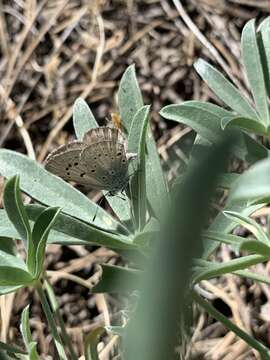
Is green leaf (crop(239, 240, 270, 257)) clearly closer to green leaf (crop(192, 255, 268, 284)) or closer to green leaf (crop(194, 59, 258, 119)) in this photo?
green leaf (crop(192, 255, 268, 284))

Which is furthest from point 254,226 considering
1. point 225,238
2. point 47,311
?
point 47,311

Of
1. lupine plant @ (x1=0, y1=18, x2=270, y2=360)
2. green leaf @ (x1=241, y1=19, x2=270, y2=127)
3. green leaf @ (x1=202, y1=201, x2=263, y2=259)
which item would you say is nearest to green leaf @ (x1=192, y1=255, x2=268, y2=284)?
lupine plant @ (x1=0, y1=18, x2=270, y2=360)

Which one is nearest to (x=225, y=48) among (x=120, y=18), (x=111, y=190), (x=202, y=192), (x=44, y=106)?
(x=120, y=18)

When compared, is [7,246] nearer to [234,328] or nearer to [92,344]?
[92,344]

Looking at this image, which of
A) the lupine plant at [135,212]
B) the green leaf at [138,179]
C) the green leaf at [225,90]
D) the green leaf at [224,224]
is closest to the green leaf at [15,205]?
the lupine plant at [135,212]

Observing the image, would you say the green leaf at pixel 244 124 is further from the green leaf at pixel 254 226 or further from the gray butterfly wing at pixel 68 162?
the gray butterfly wing at pixel 68 162

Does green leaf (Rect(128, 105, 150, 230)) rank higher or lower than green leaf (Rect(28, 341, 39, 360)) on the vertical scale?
higher
